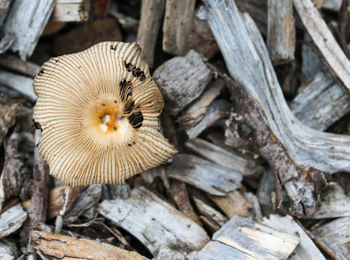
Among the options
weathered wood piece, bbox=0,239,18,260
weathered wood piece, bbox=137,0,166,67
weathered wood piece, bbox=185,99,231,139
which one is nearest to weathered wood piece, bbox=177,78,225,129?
weathered wood piece, bbox=185,99,231,139

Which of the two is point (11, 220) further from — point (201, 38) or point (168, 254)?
point (201, 38)

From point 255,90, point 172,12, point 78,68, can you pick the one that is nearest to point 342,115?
point 255,90

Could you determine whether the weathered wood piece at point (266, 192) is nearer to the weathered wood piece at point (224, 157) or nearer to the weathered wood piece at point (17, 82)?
the weathered wood piece at point (224, 157)

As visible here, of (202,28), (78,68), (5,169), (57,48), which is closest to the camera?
(78,68)

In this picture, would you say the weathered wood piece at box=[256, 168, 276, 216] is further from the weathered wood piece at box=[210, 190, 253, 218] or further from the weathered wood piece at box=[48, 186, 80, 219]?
the weathered wood piece at box=[48, 186, 80, 219]

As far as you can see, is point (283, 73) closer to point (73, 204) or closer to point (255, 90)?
point (255, 90)

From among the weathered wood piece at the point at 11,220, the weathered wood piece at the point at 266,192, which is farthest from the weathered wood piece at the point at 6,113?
the weathered wood piece at the point at 266,192
